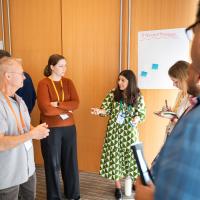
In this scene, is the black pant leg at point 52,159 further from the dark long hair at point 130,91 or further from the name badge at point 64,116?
the dark long hair at point 130,91

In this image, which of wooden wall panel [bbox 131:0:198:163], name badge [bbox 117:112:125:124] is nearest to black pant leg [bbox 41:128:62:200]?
name badge [bbox 117:112:125:124]

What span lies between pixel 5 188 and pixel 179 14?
2.56 m

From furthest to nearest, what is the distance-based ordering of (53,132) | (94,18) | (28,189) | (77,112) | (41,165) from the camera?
(41,165) → (77,112) → (94,18) → (53,132) → (28,189)

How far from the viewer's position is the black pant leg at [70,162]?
107 inches

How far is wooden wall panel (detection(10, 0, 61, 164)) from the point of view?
354 centimetres

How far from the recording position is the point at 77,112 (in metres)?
3.56

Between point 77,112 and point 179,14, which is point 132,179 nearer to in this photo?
point 77,112

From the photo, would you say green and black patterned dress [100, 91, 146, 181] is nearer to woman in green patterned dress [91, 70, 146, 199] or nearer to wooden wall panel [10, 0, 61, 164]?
woman in green patterned dress [91, 70, 146, 199]

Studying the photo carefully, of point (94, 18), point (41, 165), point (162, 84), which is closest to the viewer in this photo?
point (162, 84)

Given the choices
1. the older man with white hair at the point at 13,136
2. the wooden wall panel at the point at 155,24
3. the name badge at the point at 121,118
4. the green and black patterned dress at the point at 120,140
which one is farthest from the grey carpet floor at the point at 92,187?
the older man with white hair at the point at 13,136

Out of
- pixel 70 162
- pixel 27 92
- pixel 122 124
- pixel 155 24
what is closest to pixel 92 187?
pixel 70 162

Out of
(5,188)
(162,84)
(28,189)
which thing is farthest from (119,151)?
(5,188)

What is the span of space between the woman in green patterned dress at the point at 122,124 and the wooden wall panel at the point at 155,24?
386 millimetres

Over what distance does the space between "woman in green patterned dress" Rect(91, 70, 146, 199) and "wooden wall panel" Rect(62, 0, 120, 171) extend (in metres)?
0.49
